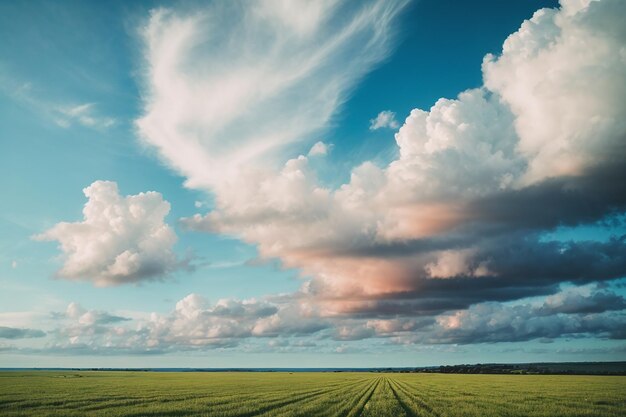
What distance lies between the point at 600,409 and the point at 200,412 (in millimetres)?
33519

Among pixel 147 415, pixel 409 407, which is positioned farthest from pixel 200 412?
pixel 409 407

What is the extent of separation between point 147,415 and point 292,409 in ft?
36.5

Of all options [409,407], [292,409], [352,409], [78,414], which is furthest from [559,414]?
[78,414]

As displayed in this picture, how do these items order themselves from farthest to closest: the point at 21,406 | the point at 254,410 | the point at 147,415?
1. the point at 21,406
2. the point at 254,410
3. the point at 147,415

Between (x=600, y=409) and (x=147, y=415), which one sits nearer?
(x=147, y=415)

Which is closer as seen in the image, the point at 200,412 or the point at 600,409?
the point at 200,412

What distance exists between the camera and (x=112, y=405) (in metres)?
40.9

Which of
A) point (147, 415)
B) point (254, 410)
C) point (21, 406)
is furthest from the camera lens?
point (21, 406)

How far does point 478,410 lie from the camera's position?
117 ft

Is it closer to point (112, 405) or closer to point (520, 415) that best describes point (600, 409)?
point (520, 415)

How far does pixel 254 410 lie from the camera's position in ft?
117

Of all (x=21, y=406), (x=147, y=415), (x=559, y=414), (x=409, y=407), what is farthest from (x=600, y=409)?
(x=21, y=406)

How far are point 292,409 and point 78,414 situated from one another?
1617 centimetres

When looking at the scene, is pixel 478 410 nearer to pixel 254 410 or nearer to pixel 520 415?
pixel 520 415
